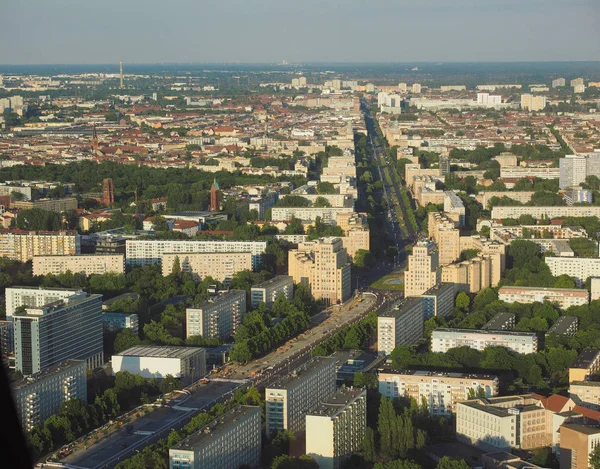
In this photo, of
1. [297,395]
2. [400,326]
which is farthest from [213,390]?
[400,326]

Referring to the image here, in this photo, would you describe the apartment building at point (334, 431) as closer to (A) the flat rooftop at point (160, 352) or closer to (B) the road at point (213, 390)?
(B) the road at point (213, 390)

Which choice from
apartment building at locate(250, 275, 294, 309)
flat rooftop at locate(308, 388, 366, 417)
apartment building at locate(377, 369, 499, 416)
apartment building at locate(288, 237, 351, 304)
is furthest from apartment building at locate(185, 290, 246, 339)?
flat rooftop at locate(308, 388, 366, 417)

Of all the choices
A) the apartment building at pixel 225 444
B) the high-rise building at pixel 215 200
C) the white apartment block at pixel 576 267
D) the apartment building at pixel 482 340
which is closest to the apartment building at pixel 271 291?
the apartment building at pixel 482 340

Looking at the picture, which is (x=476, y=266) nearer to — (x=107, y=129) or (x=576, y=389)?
(x=576, y=389)

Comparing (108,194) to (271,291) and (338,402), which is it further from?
(338,402)

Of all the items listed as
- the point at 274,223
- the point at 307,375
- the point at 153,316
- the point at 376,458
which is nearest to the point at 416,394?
the point at 307,375
